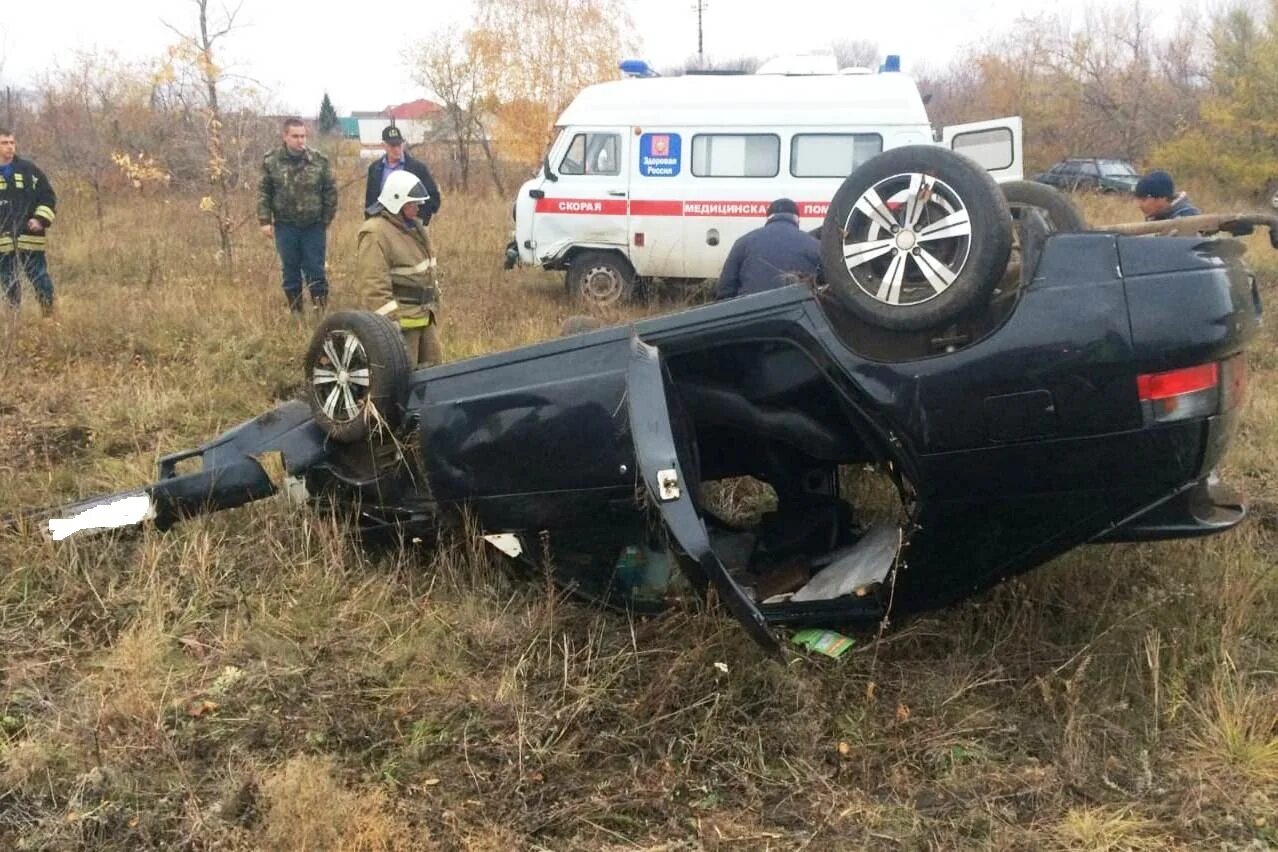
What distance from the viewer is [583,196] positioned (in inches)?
412

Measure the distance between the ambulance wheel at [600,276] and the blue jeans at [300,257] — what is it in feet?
10.5

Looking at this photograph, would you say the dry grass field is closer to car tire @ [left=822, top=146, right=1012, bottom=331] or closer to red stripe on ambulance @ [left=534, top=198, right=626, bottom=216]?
car tire @ [left=822, top=146, right=1012, bottom=331]

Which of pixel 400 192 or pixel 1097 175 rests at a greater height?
pixel 1097 175

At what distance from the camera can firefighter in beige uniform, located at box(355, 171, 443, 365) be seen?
5281 millimetres

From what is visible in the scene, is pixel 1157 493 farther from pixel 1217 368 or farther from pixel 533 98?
pixel 533 98

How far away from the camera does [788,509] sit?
3625mm

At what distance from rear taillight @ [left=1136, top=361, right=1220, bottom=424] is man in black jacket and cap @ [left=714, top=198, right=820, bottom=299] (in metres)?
2.68

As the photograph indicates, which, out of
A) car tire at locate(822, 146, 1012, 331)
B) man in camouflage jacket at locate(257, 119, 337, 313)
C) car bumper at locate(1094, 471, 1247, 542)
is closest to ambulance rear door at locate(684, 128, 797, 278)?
man in camouflage jacket at locate(257, 119, 337, 313)

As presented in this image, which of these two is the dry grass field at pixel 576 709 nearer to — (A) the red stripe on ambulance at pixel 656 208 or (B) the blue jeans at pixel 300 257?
(B) the blue jeans at pixel 300 257

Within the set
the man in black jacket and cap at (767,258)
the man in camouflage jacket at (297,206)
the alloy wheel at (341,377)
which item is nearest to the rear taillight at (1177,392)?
the alloy wheel at (341,377)

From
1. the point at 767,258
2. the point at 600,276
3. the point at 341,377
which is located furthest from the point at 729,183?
the point at 341,377

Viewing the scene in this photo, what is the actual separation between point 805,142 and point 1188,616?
25.3ft

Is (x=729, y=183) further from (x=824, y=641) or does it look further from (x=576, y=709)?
(x=576, y=709)

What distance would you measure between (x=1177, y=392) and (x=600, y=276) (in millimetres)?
8596
